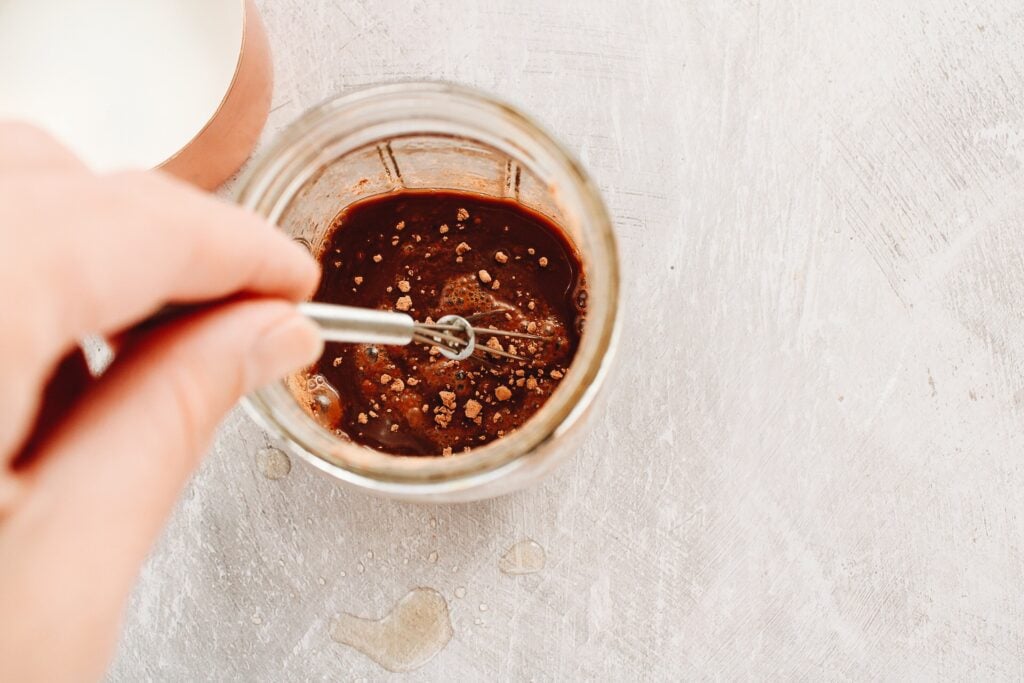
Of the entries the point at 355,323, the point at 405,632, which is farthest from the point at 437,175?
the point at 405,632

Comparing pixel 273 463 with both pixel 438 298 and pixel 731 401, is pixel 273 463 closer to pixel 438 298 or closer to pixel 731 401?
pixel 438 298

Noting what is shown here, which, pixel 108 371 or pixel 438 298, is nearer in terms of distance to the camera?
pixel 108 371

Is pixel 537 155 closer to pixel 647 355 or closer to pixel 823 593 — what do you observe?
pixel 647 355

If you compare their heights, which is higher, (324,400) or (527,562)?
(324,400)

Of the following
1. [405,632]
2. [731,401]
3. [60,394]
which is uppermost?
[60,394]

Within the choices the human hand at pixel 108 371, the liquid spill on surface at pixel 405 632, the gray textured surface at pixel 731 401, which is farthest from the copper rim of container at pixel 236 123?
the liquid spill on surface at pixel 405 632

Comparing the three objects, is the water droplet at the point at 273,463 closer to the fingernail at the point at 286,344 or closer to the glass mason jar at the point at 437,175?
the glass mason jar at the point at 437,175
